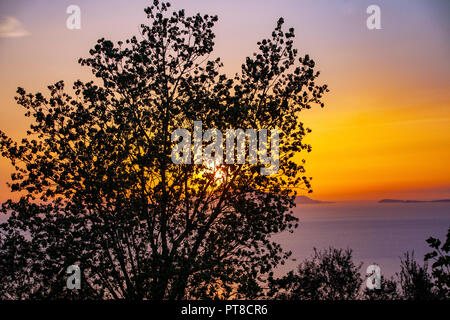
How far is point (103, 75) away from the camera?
18.4m

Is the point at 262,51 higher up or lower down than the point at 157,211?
A: higher up

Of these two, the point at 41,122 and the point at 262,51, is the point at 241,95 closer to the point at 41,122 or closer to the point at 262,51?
the point at 262,51

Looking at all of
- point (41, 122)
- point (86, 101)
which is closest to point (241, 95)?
point (86, 101)

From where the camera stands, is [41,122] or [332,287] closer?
[41,122]

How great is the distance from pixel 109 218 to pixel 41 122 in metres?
4.69

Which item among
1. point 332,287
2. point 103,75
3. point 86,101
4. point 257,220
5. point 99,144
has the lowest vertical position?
point 332,287

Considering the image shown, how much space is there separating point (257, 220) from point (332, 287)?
35.7m

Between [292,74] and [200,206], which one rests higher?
[292,74]
